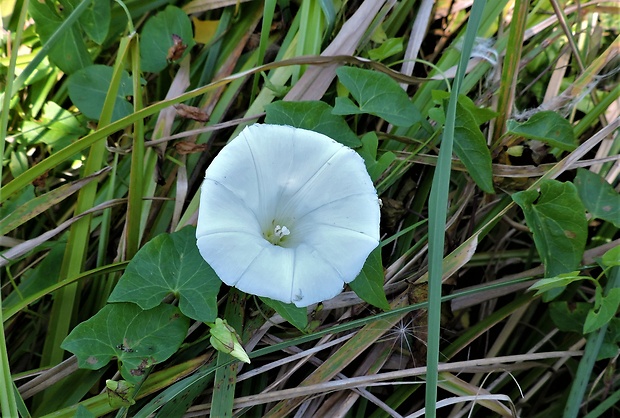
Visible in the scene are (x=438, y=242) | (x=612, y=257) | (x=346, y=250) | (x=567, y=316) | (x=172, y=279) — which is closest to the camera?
(x=438, y=242)

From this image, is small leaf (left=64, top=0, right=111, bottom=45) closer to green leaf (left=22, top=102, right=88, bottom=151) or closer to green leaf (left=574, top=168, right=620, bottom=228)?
green leaf (left=22, top=102, right=88, bottom=151)

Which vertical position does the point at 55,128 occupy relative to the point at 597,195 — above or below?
above

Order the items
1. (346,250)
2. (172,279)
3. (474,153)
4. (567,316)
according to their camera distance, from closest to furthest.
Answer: (346,250) < (172,279) < (474,153) < (567,316)

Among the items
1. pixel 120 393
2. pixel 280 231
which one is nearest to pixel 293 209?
pixel 280 231

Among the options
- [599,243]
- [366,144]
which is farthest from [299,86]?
[599,243]

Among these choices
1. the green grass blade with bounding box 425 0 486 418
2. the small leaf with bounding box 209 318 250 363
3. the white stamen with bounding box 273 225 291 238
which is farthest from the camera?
the white stamen with bounding box 273 225 291 238

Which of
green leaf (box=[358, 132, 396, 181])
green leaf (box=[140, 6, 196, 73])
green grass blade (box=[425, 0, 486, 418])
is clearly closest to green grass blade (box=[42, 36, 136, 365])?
green leaf (box=[140, 6, 196, 73])

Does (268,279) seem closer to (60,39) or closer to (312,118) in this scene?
(312,118)
